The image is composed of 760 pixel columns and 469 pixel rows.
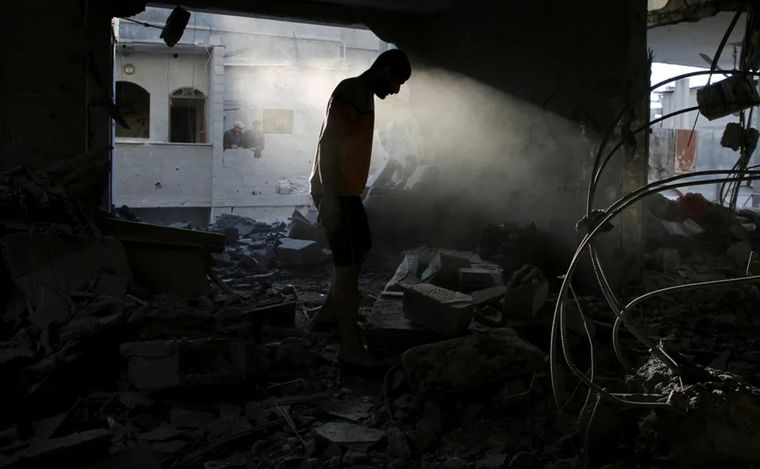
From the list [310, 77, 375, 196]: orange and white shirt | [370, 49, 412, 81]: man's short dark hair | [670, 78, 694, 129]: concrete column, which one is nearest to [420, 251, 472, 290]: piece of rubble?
[310, 77, 375, 196]: orange and white shirt

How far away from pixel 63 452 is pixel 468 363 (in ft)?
6.43

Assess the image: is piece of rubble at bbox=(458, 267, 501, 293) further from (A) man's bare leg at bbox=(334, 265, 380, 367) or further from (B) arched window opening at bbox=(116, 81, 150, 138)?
(B) arched window opening at bbox=(116, 81, 150, 138)

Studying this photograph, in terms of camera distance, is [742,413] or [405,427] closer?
[742,413]

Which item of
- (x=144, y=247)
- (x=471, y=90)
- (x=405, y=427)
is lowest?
(x=405, y=427)

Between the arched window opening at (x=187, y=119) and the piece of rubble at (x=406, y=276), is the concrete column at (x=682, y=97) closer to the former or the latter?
the arched window opening at (x=187, y=119)

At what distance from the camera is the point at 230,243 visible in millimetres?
9070

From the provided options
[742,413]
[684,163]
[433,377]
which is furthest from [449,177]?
[684,163]

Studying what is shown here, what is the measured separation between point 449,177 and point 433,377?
208 inches

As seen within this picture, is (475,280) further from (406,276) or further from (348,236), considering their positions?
(348,236)

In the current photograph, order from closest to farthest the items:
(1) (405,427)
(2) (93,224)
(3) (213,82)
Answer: (1) (405,427), (2) (93,224), (3) (213,82)

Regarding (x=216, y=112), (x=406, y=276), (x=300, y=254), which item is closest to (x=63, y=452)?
(x=406, y=276)

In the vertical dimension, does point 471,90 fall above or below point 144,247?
above

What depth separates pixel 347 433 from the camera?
308 centimetres

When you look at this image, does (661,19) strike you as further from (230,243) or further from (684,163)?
(684,163)
